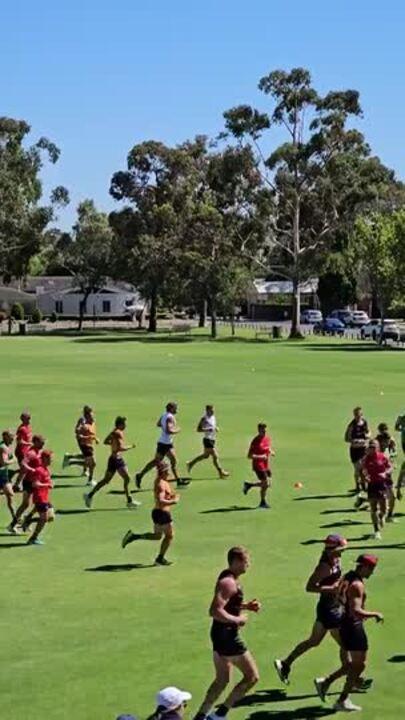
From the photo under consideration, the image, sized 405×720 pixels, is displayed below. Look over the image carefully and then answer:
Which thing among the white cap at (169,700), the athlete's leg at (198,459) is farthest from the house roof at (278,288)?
the white cap at (169,700)

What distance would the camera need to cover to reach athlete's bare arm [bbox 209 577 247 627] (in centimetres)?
1050

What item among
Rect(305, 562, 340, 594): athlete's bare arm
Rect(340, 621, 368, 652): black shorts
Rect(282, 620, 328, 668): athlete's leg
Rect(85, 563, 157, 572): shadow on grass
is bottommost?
Rect(85, 563, 157, 572): shadow on grass

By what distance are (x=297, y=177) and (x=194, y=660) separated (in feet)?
266

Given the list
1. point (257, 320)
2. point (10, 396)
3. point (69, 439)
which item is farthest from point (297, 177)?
point (69, 439)

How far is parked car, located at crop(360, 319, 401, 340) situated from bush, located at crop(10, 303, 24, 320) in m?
46.3

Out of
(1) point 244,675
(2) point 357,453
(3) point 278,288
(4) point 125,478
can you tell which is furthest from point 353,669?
(3) point 278,288

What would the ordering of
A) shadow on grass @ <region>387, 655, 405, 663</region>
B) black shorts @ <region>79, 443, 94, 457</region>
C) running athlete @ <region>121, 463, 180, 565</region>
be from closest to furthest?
Result: shadow on grass @ <region>387, 655, 405, 663</region>, running athlete @ <region>121, 463, 180, 565</region>, black shorts @ <region>79, 443, 94, 457</region>

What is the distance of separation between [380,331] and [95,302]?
5869 cm

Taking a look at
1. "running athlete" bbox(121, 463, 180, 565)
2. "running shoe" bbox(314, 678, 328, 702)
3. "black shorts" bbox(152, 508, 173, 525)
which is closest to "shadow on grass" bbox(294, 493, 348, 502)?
"running athlete" bbox(121, 463, 180, 565)

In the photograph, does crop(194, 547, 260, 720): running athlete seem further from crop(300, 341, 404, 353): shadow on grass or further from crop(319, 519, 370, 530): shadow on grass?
crop(300, 341, 404, 353): shadow on grass

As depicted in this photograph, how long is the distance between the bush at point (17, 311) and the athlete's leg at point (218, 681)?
118m

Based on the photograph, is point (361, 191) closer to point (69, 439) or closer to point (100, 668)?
point (69, 439)

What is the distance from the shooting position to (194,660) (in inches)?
498

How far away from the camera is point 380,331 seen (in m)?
84.2
